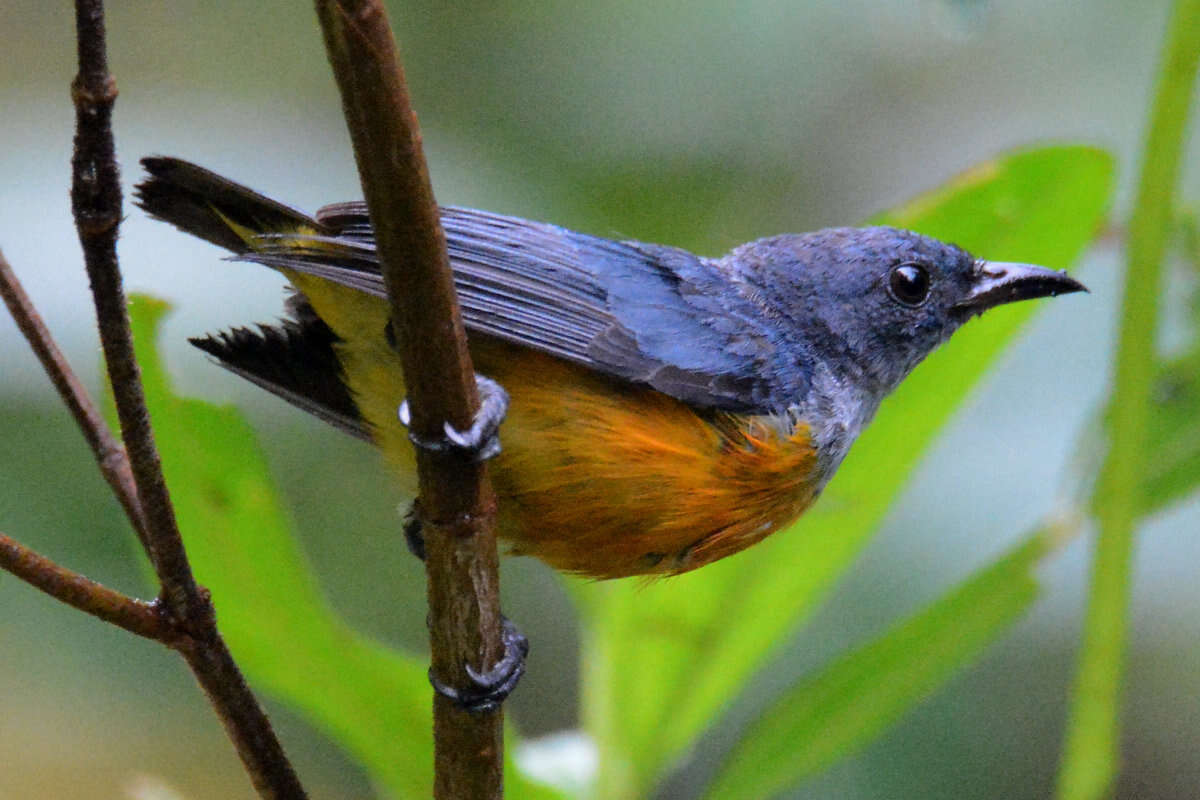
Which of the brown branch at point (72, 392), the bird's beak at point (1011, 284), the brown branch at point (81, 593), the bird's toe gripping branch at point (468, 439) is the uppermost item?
the bird's beak at point (1011, 284)

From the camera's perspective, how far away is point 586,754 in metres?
2.75

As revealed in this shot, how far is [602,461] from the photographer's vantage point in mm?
2568

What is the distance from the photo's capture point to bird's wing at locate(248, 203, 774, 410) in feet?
8.45

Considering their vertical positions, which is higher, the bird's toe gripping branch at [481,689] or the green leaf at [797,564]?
the green leaf at [797,564]

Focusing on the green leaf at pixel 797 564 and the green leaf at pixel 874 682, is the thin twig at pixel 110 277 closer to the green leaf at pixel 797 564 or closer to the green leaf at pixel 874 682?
the green leaf at pixel 797 564

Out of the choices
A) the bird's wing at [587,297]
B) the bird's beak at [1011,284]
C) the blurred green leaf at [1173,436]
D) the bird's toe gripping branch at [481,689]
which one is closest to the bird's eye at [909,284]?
the bird's beak at [1011,284]

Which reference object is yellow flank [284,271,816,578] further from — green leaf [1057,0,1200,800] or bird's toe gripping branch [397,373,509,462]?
bird's toe gripping branch [397,373,509,462]

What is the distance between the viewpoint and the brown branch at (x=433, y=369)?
4.64 ft

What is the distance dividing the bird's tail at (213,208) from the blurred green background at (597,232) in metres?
Answer: 0.87

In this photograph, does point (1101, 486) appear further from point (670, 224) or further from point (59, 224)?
point (59, 224)

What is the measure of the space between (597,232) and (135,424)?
8.73 feet

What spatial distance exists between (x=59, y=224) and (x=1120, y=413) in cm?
280

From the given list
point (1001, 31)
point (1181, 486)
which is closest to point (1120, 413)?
point (1181, 486)

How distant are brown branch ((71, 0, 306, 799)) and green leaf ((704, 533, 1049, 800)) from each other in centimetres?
101
